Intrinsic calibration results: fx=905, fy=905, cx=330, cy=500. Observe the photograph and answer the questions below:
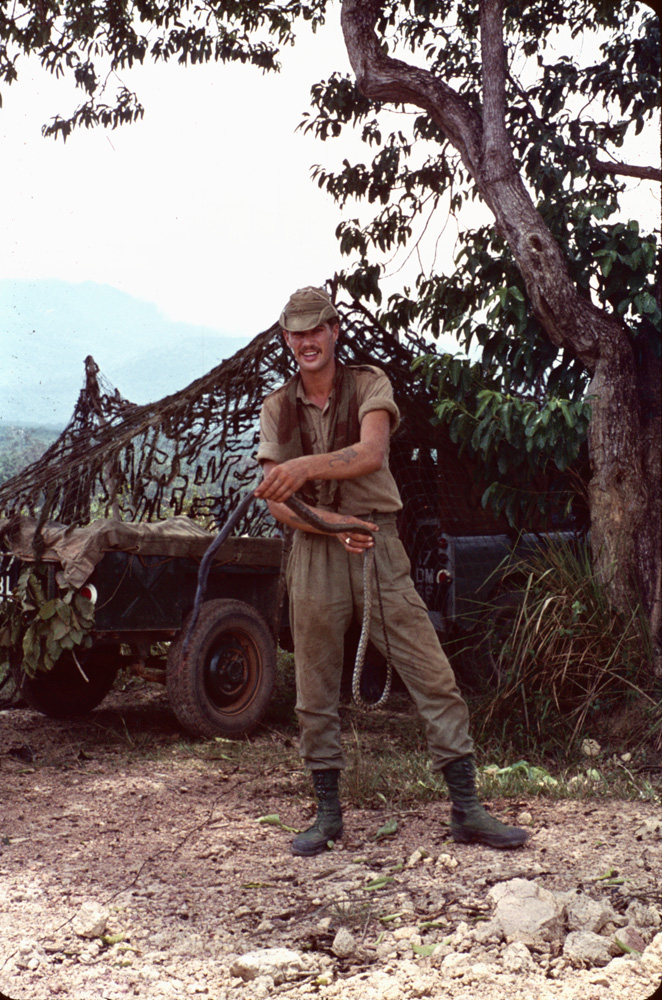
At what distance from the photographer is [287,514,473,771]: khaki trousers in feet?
11.3

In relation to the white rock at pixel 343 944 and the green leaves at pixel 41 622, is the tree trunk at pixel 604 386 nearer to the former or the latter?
the green leaves at pixel 41 622

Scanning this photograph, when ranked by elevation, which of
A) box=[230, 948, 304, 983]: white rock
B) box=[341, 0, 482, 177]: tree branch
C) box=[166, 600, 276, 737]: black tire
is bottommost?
box=[230, 948, 304, 983]: white rock

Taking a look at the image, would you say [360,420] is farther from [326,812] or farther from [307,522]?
[326,812]

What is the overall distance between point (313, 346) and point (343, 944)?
6.82 feet

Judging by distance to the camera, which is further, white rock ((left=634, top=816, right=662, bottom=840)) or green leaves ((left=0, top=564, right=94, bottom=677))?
green leaves ((left=0, top=564, right=94, bottom=677))

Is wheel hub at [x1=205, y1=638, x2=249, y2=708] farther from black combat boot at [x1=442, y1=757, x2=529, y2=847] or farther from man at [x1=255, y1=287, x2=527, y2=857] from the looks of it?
black combat boot at [x1=442, y1=757, x2=529, y2=847]

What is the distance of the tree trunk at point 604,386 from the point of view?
5496 millimetres

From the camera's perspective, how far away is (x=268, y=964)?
2463 millimetres

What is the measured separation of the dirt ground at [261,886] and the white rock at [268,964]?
13mm

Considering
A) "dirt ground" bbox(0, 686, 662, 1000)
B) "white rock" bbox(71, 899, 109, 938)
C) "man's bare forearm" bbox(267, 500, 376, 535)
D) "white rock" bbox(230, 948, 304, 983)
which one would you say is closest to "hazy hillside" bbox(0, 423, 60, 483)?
"dirt ground" bbox(0, 686, 662, 1000)

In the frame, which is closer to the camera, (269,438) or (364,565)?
(364,565)

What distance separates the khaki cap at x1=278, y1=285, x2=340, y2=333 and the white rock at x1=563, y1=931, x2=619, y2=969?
2.22 metres

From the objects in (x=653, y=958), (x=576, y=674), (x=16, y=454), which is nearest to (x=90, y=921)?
(x=653, y=958)

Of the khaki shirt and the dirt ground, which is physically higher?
the khaki shirt
